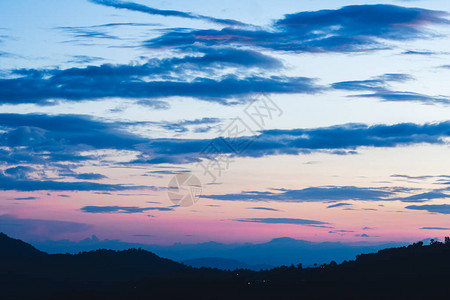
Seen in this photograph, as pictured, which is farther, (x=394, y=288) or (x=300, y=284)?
(x=300, y=284)

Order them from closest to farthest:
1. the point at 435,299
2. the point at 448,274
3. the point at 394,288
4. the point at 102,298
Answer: the point at 435,299
the point at 394,288
the point at 448,274
the point at 102,298

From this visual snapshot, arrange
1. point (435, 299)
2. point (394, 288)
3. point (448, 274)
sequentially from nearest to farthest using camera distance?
point (435, 299), point (394, 288), point (448, 274)

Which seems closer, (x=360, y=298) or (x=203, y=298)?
(x=360, y=298)

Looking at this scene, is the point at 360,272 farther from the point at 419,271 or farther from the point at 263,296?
the point at 263,296

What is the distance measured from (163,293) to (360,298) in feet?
215

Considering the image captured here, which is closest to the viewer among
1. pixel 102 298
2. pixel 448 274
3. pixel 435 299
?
pixel 435 299

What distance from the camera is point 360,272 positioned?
7840 inches

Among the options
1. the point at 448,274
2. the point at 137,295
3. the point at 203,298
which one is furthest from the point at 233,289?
the point at 448,274

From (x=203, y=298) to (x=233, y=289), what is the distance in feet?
52.4

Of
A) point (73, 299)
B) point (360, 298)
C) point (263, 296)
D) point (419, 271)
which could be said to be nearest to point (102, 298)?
point (73, 299)

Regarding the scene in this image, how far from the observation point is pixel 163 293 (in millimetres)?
193250

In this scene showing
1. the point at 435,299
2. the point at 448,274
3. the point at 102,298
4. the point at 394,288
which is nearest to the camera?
the point at 435,299

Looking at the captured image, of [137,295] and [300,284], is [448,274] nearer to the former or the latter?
[300,284]

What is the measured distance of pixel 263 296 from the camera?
591 ft
